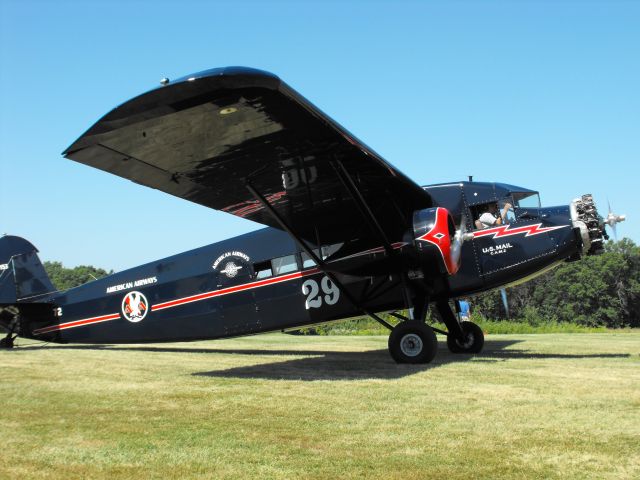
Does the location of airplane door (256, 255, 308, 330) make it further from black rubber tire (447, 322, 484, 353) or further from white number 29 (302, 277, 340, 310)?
black rubber tire (447, 322, 484, 353)

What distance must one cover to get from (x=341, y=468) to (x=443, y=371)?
505 centimetres

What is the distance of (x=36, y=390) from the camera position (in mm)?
7484

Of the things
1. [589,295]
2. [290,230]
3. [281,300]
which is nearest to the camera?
[290,230]

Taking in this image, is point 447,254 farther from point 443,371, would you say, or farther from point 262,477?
point 262,477

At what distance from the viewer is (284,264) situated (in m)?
11.9

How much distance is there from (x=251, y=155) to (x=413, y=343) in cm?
409

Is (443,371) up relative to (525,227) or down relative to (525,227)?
down

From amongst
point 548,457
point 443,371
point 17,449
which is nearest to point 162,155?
point 17,449

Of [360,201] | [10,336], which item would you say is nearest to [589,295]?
[10,336]

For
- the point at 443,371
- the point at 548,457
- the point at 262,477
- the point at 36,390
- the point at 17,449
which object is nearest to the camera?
the point at 262,477

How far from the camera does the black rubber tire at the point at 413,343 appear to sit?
9578 mm

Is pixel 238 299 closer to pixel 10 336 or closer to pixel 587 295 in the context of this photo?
pixel 10 336

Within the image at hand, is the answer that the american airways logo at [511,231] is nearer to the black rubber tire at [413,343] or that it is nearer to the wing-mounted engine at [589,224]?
the wing-mounted engine at [589,224]

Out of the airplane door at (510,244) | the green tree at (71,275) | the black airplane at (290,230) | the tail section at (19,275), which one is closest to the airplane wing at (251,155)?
the black airplane at (290,230)
